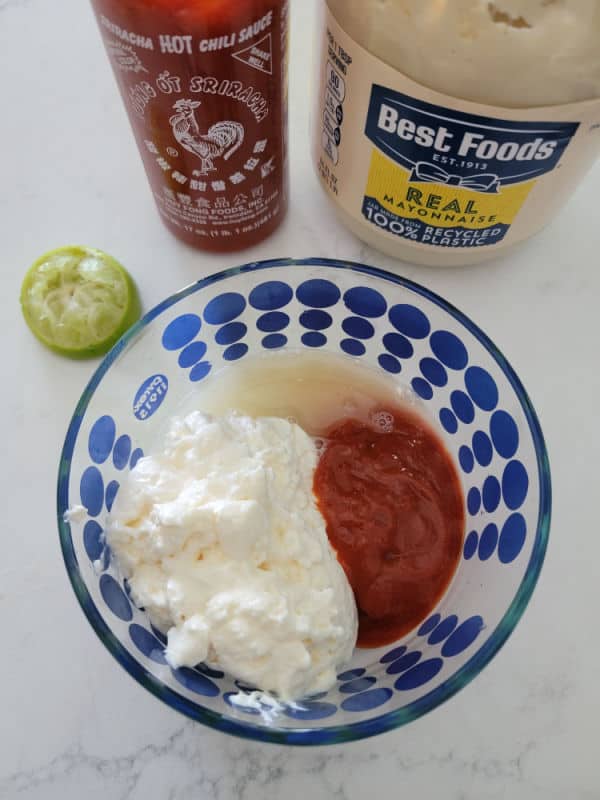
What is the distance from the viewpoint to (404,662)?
570 mm

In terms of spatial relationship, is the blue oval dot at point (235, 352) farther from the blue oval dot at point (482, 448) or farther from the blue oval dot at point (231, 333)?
the blue oval dot at point (482, 448)

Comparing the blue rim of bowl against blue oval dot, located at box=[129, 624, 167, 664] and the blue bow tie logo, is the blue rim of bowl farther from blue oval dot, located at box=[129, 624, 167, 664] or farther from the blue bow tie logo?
the blue bow tie logo

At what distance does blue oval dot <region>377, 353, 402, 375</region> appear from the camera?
706 mm

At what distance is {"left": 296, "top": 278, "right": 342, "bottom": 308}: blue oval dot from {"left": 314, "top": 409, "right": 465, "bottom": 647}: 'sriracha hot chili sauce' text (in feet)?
0.46

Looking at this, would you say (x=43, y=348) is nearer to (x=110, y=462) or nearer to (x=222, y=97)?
(x=110, y=462)

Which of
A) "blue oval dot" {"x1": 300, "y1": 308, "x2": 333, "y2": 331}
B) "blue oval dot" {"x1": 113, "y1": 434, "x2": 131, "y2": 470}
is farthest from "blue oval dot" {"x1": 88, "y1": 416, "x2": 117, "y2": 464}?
"blue oval dot" {"x1": 300, "y1": 308, "x2": 333, "y2": 331}

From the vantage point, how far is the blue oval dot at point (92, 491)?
1.88 feet

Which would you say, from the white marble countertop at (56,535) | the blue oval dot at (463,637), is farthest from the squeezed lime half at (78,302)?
the blue oval dot at (463,637)

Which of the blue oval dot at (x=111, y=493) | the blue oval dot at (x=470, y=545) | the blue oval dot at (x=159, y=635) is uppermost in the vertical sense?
the blue oval dot at (x=111, y=493)

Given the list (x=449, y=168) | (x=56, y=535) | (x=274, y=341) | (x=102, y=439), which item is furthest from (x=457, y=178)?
(x=56, y=535)

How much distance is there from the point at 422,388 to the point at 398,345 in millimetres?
53

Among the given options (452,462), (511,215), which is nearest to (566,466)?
(452,462)

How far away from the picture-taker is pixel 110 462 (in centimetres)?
62

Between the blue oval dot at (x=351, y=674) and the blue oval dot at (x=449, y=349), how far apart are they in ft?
0.94
